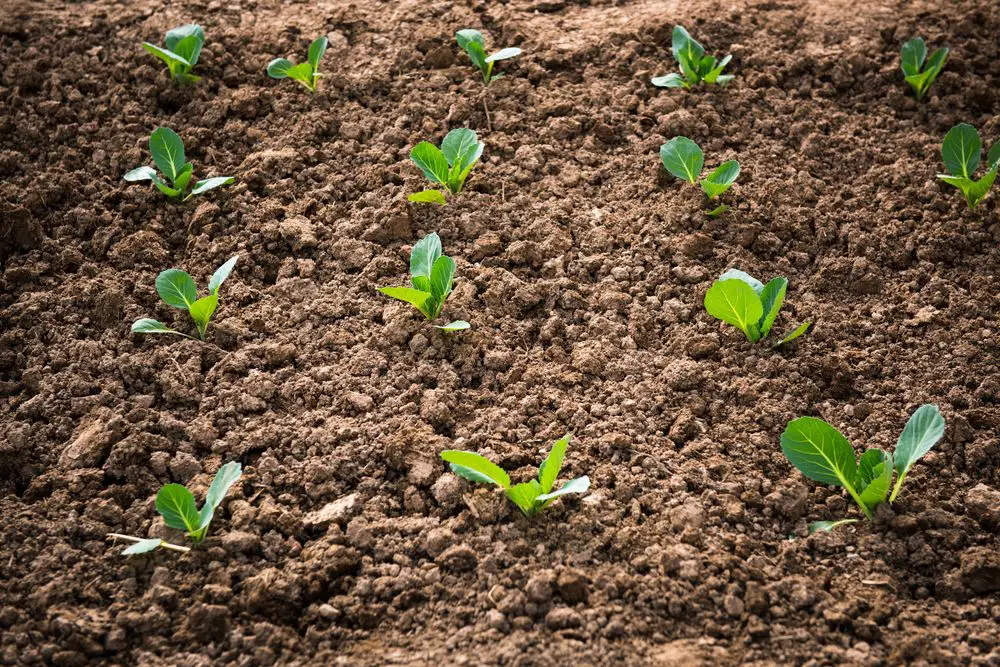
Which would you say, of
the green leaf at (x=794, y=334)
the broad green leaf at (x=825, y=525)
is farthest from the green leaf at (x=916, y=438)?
the green leaf at (x=794, y=334)

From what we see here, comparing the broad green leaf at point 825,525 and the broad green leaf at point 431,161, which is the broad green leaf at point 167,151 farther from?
the broad green leaf at point 825,525

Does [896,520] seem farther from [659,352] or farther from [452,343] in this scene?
[452,343]

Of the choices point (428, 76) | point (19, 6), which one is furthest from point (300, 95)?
point (19, 6)

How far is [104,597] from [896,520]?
1.59 meters

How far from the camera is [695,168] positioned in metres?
2.47

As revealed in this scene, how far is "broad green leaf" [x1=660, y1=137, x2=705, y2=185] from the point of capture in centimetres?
245

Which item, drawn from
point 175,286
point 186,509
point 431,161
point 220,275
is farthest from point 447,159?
point 186,509

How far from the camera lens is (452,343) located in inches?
87.7

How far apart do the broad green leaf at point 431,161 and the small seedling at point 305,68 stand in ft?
1.73

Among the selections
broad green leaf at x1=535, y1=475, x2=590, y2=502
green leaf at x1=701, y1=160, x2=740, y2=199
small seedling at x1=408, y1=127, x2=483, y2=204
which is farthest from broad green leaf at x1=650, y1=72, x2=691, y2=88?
broad green leaf at x1=535, y1=475, x2=590, y2=502

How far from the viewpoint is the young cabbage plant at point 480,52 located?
276cm

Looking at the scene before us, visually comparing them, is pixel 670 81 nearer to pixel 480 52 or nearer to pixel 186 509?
pixel 480 52

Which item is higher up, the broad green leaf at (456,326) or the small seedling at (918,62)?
the small seedling at (918,62)

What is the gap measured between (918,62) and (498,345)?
62.2 inches
